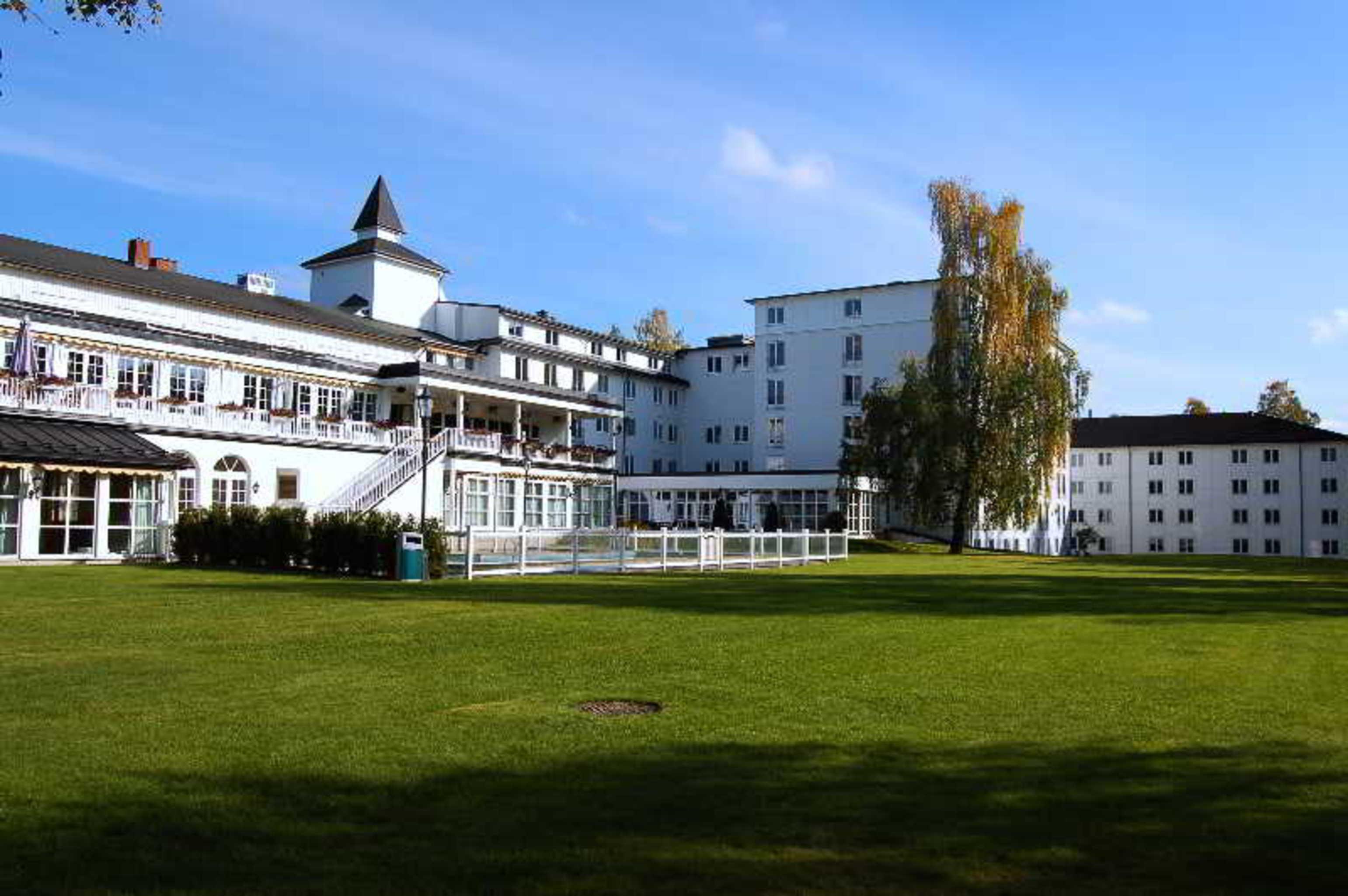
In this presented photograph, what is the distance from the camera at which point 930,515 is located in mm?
59688

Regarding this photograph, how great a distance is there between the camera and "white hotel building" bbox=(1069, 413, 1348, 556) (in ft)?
306

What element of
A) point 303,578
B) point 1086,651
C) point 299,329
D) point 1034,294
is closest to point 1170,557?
point 1034,294

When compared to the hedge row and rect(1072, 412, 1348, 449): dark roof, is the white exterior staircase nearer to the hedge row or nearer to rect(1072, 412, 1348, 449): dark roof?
the hedge row

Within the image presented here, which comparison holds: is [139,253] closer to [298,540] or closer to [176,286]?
[176,286]

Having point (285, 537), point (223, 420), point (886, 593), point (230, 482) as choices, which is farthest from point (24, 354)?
point (886, 593)

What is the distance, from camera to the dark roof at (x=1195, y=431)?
94.6 m

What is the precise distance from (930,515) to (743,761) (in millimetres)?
53423

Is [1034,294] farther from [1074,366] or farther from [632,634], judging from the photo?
[632,634]

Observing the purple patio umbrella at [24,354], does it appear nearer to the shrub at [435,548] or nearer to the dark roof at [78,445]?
the dark roof at [78,445]

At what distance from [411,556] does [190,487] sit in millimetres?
16849

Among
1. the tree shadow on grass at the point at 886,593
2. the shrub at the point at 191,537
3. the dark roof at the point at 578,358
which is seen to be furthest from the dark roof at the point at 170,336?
the tree shadow on grass at the point at 886,593

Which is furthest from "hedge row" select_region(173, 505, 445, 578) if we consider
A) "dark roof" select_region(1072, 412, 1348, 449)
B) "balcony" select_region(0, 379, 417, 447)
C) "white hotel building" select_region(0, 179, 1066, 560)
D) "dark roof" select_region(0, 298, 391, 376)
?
"dark roof" select_region(1072, 412, 1348, 449)

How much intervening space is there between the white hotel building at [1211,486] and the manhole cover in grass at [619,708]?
3678 inches

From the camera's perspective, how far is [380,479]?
43.6 metres
